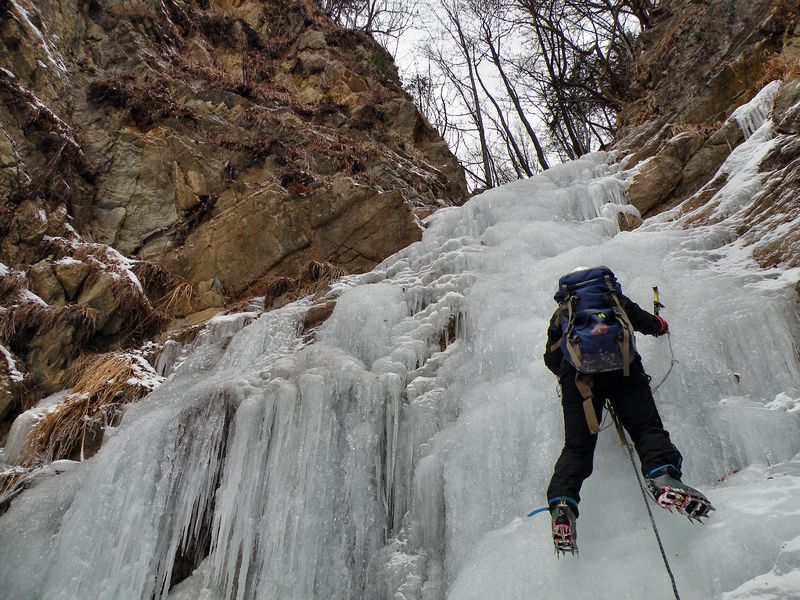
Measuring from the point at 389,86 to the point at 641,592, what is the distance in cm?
1265

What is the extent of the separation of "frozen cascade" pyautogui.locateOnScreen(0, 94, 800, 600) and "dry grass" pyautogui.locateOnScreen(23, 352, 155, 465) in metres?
0.37

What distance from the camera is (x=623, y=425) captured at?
2.82 metres

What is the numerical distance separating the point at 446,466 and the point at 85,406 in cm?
352

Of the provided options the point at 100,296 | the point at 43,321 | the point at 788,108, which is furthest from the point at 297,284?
the point at 788,108

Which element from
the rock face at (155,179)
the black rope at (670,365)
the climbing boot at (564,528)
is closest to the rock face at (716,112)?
the black rope at (670,365)

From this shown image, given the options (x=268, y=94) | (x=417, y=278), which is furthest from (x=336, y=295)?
(x=268, y=94)

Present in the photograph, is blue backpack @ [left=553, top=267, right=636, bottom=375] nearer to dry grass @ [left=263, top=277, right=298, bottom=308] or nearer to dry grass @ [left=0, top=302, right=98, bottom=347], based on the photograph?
dry grass @ [left=263, top=277, right=298, bottom=308]

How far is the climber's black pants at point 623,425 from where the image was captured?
8.11 ft

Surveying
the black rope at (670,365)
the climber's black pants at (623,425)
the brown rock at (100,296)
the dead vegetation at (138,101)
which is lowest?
the climber's black pants at (623,425)

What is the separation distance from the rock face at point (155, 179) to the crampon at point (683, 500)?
5.50 meters

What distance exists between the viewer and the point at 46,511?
3.89 meters

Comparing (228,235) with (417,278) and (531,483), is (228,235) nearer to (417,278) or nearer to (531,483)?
(417,278)

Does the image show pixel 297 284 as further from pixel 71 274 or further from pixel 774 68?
pixel 774 68

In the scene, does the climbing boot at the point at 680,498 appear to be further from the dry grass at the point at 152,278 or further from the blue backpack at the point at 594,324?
the dry grass at the point at 152,278
